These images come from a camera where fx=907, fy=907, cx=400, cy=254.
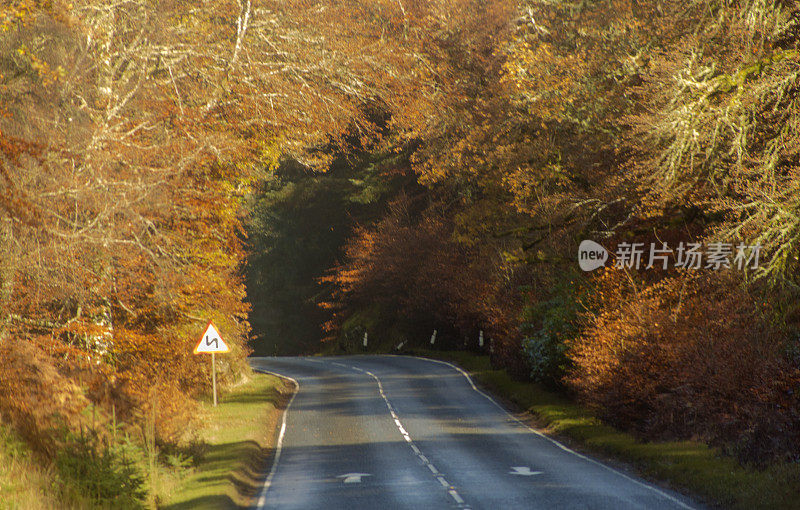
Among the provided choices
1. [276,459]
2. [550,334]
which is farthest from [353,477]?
[550,334]

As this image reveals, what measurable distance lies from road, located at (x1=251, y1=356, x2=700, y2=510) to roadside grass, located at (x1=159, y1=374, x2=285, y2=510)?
486mm

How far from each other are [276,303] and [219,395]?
3912cm

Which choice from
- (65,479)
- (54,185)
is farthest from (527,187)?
(65,479)

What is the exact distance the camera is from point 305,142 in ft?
87.6

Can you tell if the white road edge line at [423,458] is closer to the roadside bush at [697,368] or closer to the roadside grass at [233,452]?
the roadside grass at [233,452]

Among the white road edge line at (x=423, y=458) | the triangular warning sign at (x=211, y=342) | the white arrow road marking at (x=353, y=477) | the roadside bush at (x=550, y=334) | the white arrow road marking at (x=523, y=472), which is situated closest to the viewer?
the white road edge line at (x=423, y=458)

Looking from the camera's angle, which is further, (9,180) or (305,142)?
(305,142)

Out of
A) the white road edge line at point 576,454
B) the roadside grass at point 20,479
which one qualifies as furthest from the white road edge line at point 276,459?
the white road edge line at point 576,454

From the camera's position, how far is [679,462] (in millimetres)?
17281

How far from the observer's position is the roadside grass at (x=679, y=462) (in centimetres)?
1373

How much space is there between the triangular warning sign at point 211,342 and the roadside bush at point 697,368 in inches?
377

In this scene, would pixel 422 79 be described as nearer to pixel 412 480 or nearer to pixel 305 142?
pixel 305 142

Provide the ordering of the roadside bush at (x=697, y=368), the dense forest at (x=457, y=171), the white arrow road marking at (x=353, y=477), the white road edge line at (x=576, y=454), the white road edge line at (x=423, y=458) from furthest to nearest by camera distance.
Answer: the white arrow road marking at (x=353, y=477) → the dense forest at (x=457, y=171) → the roadside bush at (x=697, y=368) → the white road edge line at (x=423, y=458) → the white road edge line at (x=576, y=454)

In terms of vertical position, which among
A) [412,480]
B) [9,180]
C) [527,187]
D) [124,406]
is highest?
[527,187]
